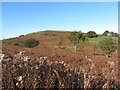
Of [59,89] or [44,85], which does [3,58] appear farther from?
[59,89]

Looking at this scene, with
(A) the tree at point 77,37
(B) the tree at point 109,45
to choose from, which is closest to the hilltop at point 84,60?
(B) the tree at point 109,45

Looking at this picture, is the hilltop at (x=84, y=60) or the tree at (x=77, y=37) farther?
the tree at (x=77, y=37)

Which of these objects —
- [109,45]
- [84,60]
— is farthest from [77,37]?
[84,60]

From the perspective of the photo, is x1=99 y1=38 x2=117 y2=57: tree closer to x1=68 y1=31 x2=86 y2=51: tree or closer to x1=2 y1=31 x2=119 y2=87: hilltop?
x1=68 y1=31 x2=86 y2=51: tree

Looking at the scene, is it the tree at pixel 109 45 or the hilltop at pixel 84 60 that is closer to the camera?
the hilltop at pixel 84 60

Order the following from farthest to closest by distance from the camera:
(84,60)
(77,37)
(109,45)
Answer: (77,37)
(109,45)
(84,60)

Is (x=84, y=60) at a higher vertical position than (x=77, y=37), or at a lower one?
lower

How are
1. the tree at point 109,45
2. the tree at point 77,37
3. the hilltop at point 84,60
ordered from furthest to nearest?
1. the tree at point 77,37
2. the tree at point 109,45
3. the hilltop at point 84,60

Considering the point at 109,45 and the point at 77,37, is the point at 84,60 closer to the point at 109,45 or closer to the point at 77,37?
the point at 109,45

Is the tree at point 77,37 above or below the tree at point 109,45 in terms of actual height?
above

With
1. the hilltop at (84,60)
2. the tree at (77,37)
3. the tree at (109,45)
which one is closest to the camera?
the hilltop at (84,60)

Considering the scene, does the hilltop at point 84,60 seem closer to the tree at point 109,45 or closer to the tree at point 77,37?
the tree at point 109,45

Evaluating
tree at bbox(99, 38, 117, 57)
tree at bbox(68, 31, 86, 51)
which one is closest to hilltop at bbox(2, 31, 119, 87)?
tree at bbox(99, 38, 117, 57)

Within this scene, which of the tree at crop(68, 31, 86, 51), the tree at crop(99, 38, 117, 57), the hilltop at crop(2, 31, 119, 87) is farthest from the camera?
the tree at crop(68, 31, 86, 51)
